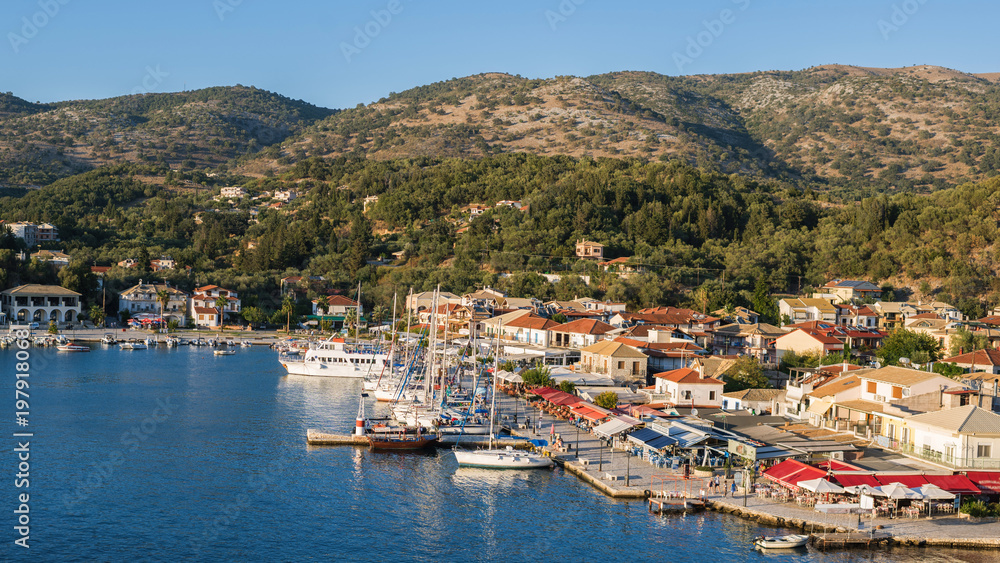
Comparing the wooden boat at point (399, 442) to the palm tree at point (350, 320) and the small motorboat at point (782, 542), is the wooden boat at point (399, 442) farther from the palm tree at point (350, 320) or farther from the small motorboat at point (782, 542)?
the palm tree at point (350, 320)

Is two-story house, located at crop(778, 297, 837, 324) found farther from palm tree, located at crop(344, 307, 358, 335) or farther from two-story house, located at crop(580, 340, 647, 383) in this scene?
palm tree, located at crop(344, 307, 358, 335)

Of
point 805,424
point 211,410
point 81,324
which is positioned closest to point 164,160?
point 81,324

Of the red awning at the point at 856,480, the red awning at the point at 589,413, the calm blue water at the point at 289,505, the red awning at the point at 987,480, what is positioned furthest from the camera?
the red awning at the point at 589,413

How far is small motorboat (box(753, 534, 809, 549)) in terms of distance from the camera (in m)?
→ 20.0

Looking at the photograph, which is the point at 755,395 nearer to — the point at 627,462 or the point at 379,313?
the point at 627,462

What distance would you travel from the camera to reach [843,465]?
2400 centimetres

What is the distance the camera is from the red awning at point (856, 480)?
885 inches

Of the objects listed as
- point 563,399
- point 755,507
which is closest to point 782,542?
point 755,507

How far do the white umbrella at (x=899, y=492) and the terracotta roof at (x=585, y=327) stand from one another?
30741 mm

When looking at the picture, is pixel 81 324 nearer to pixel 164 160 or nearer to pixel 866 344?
pixel 866 344

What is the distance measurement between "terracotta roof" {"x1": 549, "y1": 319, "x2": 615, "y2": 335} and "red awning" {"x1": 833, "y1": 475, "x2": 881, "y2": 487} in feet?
98.5

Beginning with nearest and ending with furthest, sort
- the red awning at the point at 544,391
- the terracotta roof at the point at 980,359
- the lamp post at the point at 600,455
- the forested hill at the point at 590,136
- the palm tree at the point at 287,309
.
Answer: the lamp post at the point at 600,455
the red awning at the point at 544,391
the terracotta roof at the point at 980,359
the palm tree at the point at 287,309
the forested hill at the point at 590,136

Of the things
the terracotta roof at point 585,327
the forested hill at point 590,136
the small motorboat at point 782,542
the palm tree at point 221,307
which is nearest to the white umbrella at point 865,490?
the small motorboat at point 782,542

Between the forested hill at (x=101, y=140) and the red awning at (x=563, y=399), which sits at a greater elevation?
the forested hill at (x=101, y=140)
